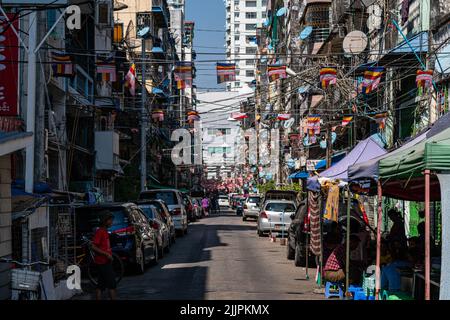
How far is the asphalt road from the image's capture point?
14789 mm

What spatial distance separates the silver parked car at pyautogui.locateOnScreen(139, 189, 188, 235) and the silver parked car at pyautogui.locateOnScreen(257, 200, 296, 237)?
3.90 m

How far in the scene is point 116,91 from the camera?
52.9 m

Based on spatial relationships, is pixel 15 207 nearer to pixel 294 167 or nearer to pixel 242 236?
pixel 242 236

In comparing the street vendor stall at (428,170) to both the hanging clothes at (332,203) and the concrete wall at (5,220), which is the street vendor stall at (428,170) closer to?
the hanging clothes at (332,203)

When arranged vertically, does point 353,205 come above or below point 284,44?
below

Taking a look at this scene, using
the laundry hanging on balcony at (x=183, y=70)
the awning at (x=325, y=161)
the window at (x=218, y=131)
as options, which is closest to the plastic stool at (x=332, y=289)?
the laundry hanging on balcony at (x=183, y=70)

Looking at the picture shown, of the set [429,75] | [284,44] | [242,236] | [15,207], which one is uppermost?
[284,44]

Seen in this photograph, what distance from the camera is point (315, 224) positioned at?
17.0 m

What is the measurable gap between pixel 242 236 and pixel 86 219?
16774 mm

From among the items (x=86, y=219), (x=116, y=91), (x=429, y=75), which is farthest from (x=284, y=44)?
(x=86, y=219)

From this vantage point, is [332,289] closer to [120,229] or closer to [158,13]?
[120,229]

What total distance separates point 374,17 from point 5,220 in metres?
23.5

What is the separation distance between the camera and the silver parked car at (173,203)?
112ft
